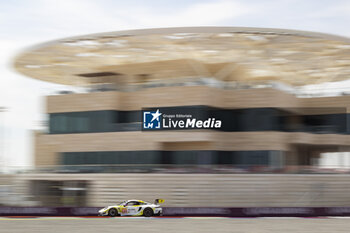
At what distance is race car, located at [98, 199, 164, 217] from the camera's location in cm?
4109

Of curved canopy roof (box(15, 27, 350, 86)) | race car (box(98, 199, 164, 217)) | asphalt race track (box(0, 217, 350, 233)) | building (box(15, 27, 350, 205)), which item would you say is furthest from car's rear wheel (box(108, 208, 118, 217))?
curved canopy roof (box(15, 27, 350, 86))

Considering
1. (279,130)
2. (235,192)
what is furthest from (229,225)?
(279,130)

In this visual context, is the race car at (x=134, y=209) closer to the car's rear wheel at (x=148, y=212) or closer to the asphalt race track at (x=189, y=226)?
the car's rear wheel at (x=148, y=212)

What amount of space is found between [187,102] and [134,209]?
502 inches

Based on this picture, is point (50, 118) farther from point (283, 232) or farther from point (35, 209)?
point (283, 232)

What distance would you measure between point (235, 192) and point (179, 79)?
10.9 meters

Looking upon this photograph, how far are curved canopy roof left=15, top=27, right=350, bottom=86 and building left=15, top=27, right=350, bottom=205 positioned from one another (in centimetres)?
9

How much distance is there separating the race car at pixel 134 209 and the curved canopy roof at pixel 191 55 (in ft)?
42.1

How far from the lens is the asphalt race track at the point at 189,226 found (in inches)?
1182

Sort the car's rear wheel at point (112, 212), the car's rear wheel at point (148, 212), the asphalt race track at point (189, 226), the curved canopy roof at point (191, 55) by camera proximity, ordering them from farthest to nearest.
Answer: the curved canopy roof at point (191, 55), the car's rear wheel at point (112, 212), the car's rear wheel at point (148, 212), the asphalt race track at point (189, 226)

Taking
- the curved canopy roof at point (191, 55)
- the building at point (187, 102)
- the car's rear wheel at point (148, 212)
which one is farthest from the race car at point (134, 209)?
the curved canopy roof at point (191, 55)

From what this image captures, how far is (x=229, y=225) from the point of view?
33156mm

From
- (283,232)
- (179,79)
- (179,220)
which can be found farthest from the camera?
(179,79)

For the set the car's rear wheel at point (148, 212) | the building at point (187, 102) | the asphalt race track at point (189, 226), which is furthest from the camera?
the building at point (187, 102)
